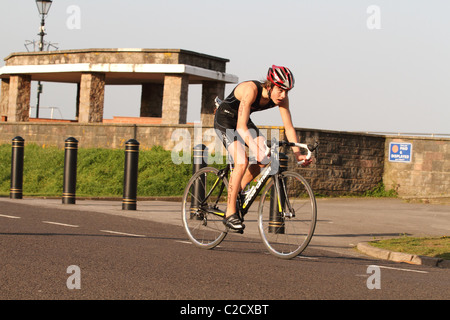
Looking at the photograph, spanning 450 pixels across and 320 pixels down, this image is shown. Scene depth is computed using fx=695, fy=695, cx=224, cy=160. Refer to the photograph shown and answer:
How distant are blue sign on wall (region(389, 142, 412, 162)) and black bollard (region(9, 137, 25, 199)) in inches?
534

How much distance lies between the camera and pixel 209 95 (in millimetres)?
32594

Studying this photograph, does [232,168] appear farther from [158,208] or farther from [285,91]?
[158,208]

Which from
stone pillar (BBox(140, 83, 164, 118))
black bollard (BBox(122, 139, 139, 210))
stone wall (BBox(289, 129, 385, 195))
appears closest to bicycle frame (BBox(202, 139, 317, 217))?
black bollard (BBox(122, 139, 139, 210))

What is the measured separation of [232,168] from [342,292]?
2.44m

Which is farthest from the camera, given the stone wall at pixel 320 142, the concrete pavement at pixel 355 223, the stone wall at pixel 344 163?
the stone wall at pixel 320 142

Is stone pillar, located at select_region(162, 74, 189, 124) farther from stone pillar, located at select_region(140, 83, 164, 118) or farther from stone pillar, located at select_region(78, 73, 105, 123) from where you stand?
stone pillar, located at select_region(140, 83, 164, 118)

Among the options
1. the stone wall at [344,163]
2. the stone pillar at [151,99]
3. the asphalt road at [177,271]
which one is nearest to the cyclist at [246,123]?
the asphalt road at [177,271]

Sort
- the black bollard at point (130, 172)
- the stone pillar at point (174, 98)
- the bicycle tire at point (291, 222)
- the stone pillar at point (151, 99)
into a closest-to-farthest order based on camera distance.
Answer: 1. the bicycle tire at point (291, 222)
2. the black bollard at point (130, 172)
3. the stone pillar at point (174, 98)
4. the stone pillar at point (151, 99)

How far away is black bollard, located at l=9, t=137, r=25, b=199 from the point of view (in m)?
15.2

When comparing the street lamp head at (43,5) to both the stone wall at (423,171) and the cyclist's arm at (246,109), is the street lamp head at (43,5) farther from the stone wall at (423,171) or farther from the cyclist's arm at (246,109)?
the cyclist's arm at (246,109)

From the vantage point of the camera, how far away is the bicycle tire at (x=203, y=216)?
7.53m

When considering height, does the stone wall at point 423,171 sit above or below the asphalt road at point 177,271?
above

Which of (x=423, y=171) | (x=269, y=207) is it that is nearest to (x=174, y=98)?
(x=423, y=171)

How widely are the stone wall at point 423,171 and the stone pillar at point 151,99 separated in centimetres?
1551
